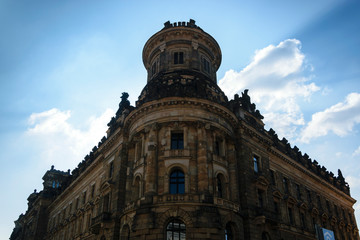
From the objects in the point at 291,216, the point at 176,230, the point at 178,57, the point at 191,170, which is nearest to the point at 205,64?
the point at 178,57

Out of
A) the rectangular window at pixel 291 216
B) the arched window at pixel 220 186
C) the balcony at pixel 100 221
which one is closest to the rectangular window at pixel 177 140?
the arched window at pixel 220 186

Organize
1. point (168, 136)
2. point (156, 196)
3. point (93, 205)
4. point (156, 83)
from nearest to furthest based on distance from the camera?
point (156, 196)
point (168, 136)
point (156, 83)
point (93, 205)

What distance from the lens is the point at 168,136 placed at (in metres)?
29.8

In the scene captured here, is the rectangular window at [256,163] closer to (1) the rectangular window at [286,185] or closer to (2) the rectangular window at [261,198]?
(2) the rectangular window at [261,198]

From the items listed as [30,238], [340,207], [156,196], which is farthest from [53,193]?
[340,207]

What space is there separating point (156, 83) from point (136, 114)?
173 inches

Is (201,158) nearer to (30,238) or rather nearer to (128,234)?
(128,234)

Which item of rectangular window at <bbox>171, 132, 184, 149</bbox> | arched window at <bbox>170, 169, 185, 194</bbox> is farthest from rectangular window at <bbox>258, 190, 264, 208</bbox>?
rectangular window at <bbox>171, 132, 184, 149</bbox>

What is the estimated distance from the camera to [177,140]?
30109mm

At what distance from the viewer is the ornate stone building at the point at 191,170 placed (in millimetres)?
26834

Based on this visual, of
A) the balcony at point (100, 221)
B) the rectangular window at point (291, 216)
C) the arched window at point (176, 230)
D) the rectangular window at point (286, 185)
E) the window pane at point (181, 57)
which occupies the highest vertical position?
the window pane at point (181, 57)

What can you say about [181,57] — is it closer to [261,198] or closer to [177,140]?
[177,140]

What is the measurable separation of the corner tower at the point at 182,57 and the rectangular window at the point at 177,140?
19.5 ft

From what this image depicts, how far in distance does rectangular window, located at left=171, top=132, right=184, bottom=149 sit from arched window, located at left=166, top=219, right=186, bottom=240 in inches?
265
